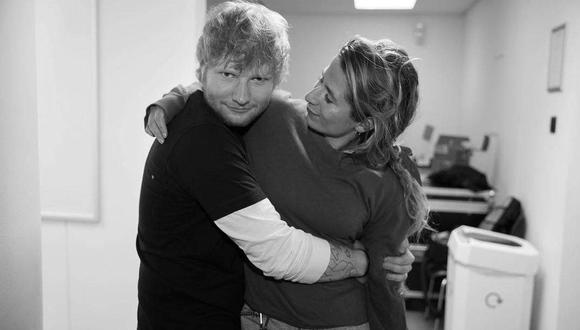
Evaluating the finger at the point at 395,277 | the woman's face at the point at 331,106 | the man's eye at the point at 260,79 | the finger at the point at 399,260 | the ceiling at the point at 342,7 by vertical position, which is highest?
the ceiling at the point at 342,7

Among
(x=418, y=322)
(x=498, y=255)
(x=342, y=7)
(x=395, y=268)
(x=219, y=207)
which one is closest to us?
(x=219, y=207)

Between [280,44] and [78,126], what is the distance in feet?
4.29

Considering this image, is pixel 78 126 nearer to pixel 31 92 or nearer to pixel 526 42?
pixel 31 92

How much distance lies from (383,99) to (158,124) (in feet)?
1.63

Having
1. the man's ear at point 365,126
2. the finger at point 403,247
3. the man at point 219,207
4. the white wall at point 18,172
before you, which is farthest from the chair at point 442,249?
the white wall at point 18,172

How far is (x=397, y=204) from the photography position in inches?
47.8

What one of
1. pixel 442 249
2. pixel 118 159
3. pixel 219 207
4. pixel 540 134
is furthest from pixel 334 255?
pixel 442 249

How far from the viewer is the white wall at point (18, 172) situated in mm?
1333

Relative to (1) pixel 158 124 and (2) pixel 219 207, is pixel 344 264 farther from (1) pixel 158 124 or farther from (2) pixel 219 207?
(1) pixel 158 124

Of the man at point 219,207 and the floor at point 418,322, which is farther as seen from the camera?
the floor at point 418,322

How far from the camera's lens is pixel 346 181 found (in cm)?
120

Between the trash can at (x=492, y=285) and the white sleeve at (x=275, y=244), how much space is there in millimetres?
1831

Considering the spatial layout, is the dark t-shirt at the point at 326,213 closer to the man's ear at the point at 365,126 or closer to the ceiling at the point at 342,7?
the man's ear at the point at 365,126

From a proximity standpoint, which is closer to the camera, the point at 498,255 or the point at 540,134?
the point at 498,255
